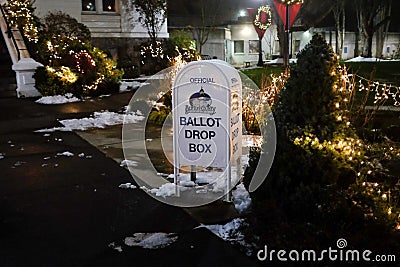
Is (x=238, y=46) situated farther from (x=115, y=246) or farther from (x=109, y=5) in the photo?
(x=115, y=246)

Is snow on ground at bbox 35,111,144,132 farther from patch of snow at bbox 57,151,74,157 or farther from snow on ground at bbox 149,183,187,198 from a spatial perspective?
snow on ground at bbox 149,183,187,198

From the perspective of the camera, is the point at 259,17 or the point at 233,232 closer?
the point at 233,232

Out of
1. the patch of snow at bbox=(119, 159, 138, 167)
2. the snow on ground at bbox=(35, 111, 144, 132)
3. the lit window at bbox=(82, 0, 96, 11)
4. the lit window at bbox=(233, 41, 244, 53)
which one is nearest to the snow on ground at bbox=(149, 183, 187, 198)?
the patch of snow at bbox=(119, 159, 138, 167)

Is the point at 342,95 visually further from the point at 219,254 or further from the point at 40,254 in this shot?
the point at 40,254

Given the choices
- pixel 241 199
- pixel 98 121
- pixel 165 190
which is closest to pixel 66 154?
pixel 165 190

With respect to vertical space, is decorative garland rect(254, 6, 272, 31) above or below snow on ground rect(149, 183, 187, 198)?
above

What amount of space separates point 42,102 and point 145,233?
28.9 feet

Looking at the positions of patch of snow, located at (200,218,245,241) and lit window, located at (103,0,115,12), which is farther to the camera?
lit window, located at (103,0,115,12)

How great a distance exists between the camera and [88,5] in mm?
19234

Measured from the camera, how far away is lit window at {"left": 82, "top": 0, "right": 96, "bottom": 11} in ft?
62.7

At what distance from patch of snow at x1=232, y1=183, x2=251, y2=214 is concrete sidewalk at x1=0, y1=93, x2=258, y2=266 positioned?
1.80 feet

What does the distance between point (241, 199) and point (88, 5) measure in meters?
16.9

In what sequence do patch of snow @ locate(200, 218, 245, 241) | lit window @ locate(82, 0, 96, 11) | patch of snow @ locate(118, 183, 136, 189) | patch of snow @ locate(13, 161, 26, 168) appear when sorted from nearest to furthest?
patch of snow @ locate(200, 218, 245, 241)
patch of snow @ locate(118, 183, 136, 189)
patch of snow @ locate(13, 161, 26, 168)
lit window @ locate(82, 0, 96, 11)

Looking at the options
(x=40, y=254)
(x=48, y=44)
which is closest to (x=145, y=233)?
(x=40, y=254)
